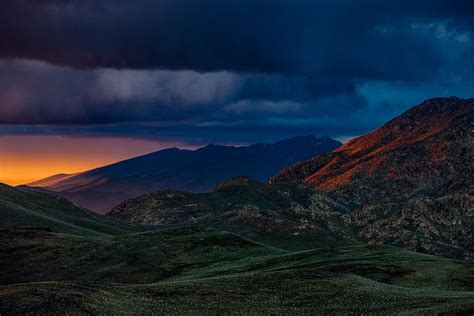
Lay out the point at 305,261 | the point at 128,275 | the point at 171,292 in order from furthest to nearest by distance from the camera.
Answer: the point at 128,275
the point at 305,261
the point at 171,292

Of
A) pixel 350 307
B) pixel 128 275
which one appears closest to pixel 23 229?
pixel 128 275

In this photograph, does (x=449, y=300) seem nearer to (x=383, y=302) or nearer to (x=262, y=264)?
(x=383, y=302)

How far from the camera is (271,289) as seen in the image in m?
72.9

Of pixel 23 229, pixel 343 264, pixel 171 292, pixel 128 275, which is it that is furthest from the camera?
pixel 23 229

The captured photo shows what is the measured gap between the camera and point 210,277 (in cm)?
9538

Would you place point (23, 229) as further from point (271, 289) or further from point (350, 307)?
point (350, 307)

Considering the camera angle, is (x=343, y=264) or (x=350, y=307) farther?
(x=343, y=264)

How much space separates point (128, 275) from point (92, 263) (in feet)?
38.3

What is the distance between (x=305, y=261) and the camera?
109375 millimetres

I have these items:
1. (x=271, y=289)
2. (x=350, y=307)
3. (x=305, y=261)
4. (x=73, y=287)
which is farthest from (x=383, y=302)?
(x=305, y=261)

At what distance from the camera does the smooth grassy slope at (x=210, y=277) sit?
58312 mm

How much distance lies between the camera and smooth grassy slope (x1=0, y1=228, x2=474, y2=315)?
58.3m

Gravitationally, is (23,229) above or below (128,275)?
above

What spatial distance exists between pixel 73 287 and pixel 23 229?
313ft
